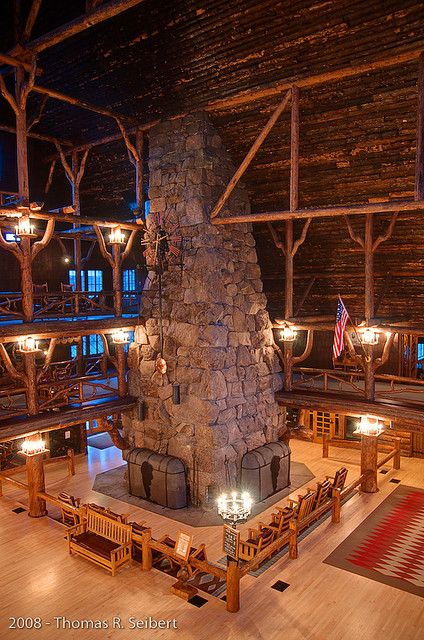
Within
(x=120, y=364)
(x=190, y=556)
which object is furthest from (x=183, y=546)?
(x=120, y=364)

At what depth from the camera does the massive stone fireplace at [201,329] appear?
1243 cm

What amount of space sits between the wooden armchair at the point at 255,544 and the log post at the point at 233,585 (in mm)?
1017

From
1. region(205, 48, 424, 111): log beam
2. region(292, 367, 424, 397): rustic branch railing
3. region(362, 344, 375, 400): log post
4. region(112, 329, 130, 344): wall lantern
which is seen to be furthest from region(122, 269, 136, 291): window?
region(362, 344, 375, 400): log post

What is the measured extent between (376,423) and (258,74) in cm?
921

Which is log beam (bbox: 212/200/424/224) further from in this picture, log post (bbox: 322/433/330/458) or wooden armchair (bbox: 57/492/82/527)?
log post (bbox: 322/433/330/458)

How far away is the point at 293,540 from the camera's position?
404 inches

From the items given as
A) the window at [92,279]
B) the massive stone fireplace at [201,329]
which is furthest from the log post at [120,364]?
the window at [92,279]

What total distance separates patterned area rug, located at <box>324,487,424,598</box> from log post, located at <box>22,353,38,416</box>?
7537 millimetres

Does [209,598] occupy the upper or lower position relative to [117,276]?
lower

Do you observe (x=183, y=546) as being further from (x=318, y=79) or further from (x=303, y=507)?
(x=318, y=79)

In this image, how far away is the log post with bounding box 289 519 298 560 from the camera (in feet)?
33.3

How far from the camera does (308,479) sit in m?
14.6

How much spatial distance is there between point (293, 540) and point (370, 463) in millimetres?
4476

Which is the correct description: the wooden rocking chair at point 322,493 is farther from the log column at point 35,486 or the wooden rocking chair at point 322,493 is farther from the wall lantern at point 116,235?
the wall lantern at point 116,235
